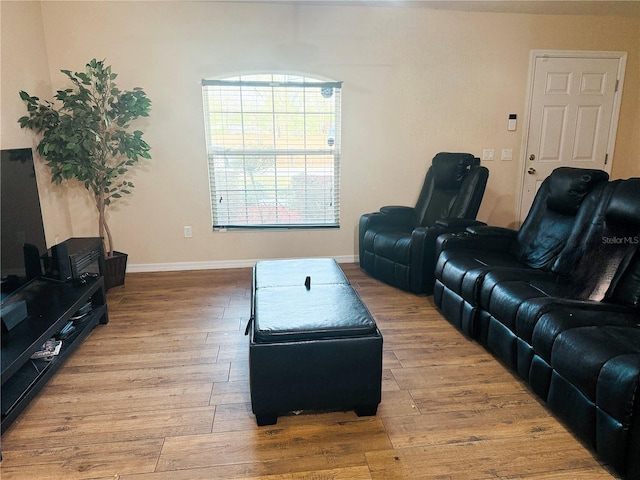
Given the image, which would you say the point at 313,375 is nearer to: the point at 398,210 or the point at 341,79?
the point at 398,210

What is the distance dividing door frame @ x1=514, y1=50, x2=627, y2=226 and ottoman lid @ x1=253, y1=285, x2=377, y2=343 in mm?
3064

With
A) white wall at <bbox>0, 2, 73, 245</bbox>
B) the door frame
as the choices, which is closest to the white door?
the door frame

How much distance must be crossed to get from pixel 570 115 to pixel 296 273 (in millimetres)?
3646

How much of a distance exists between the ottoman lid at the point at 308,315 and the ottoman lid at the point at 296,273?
0.12 meters

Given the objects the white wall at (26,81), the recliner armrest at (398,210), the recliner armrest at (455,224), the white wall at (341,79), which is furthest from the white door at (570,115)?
the white wall at (26,81)

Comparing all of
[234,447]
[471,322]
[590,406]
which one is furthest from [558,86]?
[234,447]

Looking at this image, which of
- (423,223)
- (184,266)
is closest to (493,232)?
(423,223)

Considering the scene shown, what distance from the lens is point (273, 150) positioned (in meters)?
4.00

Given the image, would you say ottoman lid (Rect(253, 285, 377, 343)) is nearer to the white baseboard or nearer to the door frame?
the white baseboard

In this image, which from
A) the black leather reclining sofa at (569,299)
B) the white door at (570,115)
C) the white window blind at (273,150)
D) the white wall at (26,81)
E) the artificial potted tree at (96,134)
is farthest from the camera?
the white door at (570,115)

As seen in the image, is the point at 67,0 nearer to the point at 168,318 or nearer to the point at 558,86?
the point at 168,318

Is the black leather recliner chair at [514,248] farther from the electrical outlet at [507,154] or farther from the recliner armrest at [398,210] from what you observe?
the electrical outlet at [507,154]

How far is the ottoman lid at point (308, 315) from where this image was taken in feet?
5.80

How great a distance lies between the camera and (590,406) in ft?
5.21
